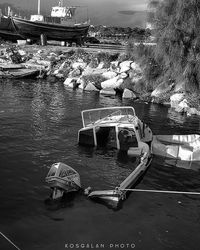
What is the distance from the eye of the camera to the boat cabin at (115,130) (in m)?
23.8

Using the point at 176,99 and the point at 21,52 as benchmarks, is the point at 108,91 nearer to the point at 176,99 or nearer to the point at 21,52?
the point at 176,99

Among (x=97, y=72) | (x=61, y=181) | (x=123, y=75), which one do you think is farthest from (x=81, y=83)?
(x=61, y=181)

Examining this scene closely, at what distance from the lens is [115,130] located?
24922mm

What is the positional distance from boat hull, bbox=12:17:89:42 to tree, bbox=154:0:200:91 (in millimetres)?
42647

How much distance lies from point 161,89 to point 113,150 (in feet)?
71.7

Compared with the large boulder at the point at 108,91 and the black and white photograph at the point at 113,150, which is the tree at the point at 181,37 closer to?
the black and white photograph at the point at 113,150

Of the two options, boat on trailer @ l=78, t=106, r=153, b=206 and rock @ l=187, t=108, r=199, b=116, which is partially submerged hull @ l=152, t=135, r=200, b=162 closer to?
boat on trailer @ l=78, t=106, r=153, b=206

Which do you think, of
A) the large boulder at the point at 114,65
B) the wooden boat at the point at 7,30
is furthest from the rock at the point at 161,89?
the wooden boat at the point at 7,30

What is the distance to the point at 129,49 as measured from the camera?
176 ft

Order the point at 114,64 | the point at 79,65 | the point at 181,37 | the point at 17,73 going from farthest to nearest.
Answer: the point at 79,65, the point at 17,73, the point at 114,64, the point at 181,37

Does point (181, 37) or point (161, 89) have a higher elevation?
point (181, 37)

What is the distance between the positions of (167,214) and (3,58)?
54.9 metres

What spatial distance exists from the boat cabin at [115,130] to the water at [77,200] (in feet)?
3.17

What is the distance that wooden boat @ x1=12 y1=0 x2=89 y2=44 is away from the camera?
79.4 metres
